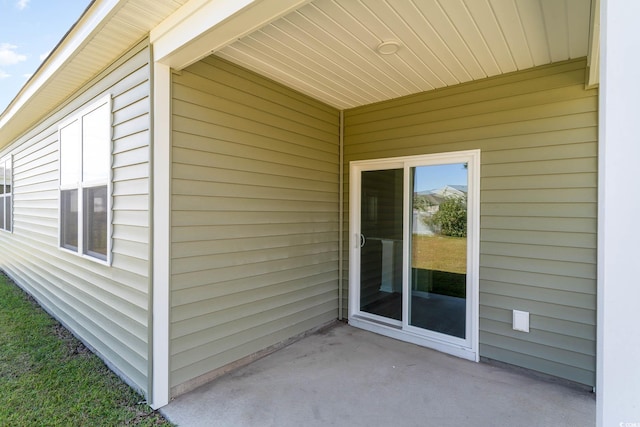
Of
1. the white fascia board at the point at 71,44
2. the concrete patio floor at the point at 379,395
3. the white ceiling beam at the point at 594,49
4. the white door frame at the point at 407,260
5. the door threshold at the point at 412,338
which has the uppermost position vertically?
the white fascia board at the point at 71,44

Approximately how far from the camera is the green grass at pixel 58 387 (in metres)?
2.18

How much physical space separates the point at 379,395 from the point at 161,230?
2.12 meters

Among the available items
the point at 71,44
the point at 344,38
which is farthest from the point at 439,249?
the point at 71,44

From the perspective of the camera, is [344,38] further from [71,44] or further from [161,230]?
[71,44]

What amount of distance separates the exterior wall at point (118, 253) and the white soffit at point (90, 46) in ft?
0.36

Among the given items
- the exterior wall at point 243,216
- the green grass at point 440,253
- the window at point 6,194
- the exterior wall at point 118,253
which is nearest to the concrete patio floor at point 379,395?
the exterior wall at point 243,216

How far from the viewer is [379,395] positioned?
2.50 meters

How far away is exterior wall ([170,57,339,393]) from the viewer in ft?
8.26

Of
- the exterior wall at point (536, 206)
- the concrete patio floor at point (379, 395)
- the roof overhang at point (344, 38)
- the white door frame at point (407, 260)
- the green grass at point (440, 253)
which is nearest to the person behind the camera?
the roof overhang at point (344, 38)

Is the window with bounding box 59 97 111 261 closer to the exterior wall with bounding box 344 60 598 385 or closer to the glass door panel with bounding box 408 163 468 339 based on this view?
the glass door panel with bounding box 408 163 468 339

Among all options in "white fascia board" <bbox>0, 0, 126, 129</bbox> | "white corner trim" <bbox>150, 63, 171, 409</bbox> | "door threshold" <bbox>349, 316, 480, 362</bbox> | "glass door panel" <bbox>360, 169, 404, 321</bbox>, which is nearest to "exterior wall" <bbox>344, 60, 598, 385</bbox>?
"door threshold" <bbox>349, 316, 480, 362</bbox>

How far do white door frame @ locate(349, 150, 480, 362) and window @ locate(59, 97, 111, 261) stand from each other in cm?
266

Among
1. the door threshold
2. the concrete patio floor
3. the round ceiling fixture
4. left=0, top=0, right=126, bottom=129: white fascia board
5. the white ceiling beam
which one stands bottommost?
the concrete patio floor

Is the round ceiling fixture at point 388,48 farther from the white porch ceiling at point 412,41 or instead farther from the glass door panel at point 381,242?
the glass door panel at point 381,242
